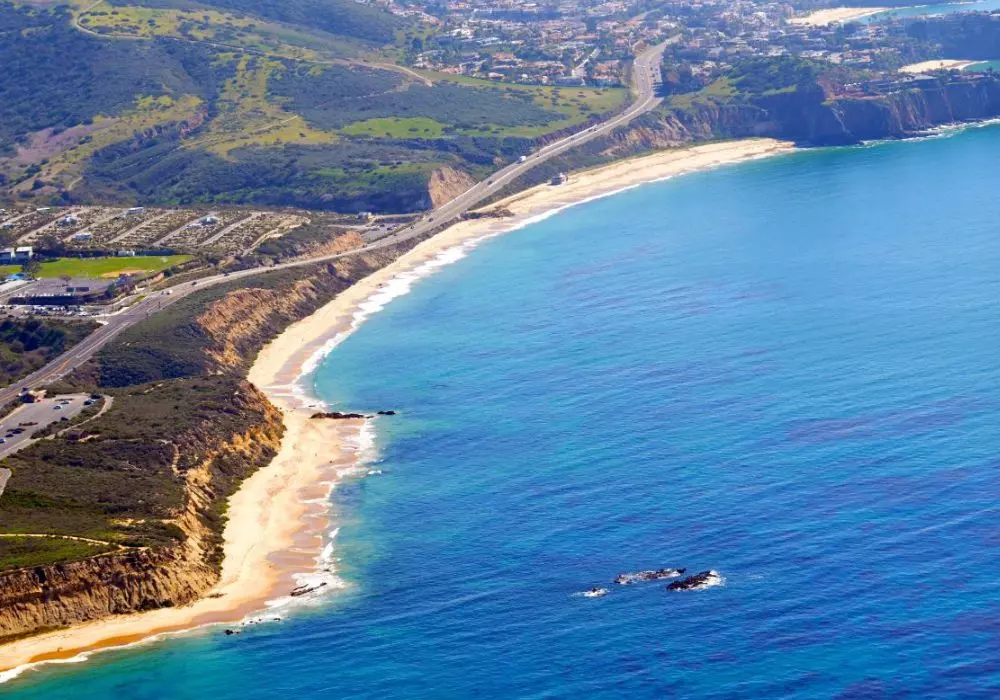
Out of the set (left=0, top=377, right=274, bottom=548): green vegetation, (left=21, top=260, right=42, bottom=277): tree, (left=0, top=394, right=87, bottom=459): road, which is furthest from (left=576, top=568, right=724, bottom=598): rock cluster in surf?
(left=21, top=260, right=42, bottom=277): tree

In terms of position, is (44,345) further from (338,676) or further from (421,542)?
(338,676)

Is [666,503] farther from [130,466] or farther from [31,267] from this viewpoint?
[31,267]

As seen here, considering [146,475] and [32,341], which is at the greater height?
[32,341]

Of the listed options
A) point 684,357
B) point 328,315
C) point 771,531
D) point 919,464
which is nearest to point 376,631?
point 771,531

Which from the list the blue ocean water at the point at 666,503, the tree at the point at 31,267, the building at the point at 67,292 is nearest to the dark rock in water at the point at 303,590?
the blue ocean water at the point at 666,503

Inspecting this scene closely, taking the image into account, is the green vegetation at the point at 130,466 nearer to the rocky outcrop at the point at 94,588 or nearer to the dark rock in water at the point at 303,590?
the rocky outcrop at the point at 94,588

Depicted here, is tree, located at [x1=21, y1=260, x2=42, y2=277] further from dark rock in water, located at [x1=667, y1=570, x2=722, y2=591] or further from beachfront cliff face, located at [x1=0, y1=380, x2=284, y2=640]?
dark rock in water, located at [x1=667, y1=570, x2=722, y2=591]

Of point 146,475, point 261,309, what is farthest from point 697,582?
point 261,309
